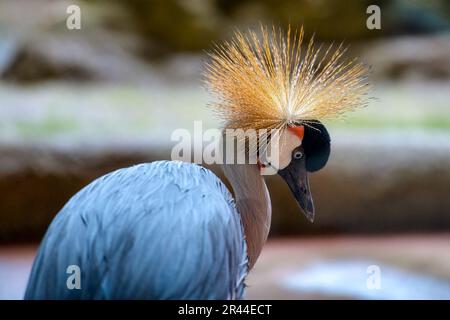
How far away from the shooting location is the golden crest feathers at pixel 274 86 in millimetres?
1296

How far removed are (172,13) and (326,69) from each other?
3.46m

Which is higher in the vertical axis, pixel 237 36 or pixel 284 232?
pixel 237 36

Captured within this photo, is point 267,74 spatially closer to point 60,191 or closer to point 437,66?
point 60,191

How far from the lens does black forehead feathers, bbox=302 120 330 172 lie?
1.28m

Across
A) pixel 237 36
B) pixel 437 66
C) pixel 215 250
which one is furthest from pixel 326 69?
pixel 437 66

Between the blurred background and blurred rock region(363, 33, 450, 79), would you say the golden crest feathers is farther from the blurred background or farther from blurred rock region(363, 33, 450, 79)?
blurred rock region(363, 33, 450, 79)

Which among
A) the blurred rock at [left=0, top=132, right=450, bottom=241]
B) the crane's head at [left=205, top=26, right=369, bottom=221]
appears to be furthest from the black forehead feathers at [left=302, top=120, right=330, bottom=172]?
the blurred rock at [left=0, top=132, right=450, bottom=241]

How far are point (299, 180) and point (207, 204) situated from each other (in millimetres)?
299

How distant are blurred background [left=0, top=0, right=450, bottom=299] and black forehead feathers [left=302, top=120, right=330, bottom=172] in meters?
0.59

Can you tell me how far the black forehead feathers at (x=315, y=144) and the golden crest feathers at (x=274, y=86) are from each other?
2cm

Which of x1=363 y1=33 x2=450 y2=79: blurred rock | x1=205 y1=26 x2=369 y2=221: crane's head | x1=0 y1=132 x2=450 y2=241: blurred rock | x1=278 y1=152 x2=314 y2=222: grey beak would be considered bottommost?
x1=0 y1=132 x2=450 y2=241: blurred rock

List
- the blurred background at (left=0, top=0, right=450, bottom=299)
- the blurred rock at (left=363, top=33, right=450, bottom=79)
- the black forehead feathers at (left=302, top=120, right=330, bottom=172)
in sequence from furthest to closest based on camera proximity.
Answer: the blurred rock at (left=363, top=33, right=450, bottom=79), the blurred background at (left=0, top=0, right=450, bottom=299), the black forehead feathers at (left=302, top=120, right=330, bottom=172)

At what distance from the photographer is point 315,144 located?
130 cm

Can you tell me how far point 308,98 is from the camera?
4.32ft
